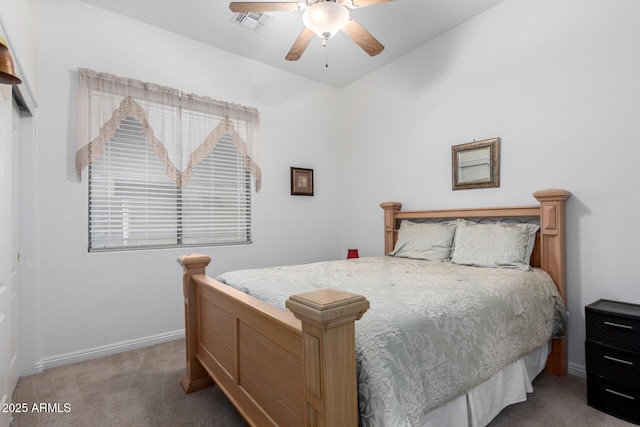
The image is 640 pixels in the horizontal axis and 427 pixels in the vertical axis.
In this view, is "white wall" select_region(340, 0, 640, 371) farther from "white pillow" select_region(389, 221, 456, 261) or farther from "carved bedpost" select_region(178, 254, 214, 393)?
"carved bedpost" select_region(178, 254, 214, 393)

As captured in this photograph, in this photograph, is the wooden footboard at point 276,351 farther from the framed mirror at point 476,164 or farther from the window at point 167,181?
the framed mirror at point 476,164

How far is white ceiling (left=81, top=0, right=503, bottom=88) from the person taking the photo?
277 cm

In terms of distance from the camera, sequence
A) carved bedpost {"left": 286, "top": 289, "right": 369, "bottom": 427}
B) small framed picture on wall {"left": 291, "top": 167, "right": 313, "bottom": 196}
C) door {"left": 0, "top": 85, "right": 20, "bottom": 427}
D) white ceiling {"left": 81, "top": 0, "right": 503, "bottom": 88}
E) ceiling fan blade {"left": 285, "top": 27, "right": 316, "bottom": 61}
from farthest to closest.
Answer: small framed picture on wall {"left": 291, "top": 167, "right": 313, "bottom": 196}
white ceiling {"left": 81, "top": 0, "right": 503, "bottom": 88}
ceiling fan blade {"left": 285, "top": 27, "right": 316, "bottom": 61}
door {"left": 0, "top": 85, "right": 20, "bottom": 427}
carved bedpost {"left": 286, "top": 289, "right": 369, "bottom": 427}

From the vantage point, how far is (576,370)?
7.64 ft

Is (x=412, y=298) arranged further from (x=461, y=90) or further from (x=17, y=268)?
(x=17, y=268)

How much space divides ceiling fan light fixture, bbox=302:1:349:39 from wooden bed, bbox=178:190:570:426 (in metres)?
1.71

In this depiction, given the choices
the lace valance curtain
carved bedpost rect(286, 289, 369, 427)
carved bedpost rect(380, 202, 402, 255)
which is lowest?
carved bedpost rect(286, 289, 369, 427)

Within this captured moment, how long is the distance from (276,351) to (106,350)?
227cm

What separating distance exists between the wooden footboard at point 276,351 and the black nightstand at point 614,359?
1.86 meters

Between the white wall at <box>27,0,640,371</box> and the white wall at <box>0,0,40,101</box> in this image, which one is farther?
the white wall at <box>27,0,640,371</box>

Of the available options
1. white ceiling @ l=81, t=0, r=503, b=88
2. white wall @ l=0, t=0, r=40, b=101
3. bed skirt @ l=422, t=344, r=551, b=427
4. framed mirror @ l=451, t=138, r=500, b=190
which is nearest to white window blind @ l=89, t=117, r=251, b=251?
white wall @ l=0, t=0, r=40, b=101

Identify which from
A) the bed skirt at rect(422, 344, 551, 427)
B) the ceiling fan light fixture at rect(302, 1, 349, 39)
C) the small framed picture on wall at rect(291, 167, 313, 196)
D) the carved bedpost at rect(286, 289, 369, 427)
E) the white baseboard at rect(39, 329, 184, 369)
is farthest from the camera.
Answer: the small framed picture on wall at rect(291, 167, 313, 196)

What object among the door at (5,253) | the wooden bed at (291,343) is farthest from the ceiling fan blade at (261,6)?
the wooden bed at (291,343)

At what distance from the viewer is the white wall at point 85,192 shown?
99.4 inches
